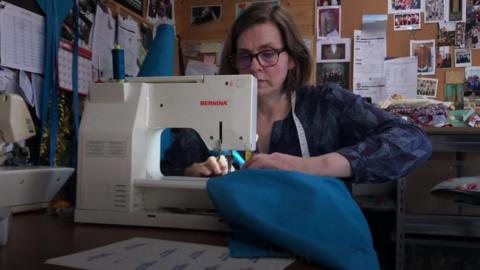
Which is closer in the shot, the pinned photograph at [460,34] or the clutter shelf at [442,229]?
the clutter shelf at [442,229]

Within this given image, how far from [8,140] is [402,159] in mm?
893

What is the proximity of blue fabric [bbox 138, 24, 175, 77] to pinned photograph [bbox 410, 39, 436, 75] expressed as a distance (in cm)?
121

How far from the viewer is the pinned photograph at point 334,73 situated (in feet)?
7.28

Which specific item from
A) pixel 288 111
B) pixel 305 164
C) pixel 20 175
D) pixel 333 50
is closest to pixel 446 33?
pixel 333 50

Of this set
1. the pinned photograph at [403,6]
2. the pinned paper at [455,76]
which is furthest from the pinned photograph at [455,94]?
the pinned photograph at [403,6]

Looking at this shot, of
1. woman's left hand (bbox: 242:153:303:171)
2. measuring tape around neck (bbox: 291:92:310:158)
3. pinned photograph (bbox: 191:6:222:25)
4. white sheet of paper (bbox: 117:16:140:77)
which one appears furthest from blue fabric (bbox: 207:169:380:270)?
pinned photograph (bbox: 191:6:222:25)

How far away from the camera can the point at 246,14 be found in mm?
1242

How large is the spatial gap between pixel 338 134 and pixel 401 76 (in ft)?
3.70

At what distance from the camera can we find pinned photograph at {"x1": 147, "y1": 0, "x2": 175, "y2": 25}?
207 centimetres

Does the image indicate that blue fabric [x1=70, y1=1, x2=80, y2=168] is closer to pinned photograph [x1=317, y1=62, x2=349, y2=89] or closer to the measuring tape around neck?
the measuring tape around neck

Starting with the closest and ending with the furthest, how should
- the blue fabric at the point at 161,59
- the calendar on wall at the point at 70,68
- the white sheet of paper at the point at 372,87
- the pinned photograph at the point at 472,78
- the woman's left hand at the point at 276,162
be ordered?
the woman's left hand at the point at 276,162 → the calendar on wall at the point at 70,68 → the blue fabric at the point at 161,59 → the pinned photograph at the point at 472,78 → the white sheet of paper at the point at 372,87

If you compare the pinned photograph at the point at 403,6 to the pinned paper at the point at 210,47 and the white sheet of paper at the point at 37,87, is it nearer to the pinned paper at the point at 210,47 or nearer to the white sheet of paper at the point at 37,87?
the pinned paper at the point at 210,47

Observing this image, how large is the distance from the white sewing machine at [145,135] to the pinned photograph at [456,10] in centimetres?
158

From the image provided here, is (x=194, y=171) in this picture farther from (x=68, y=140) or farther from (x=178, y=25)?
(x=178, y=25)
